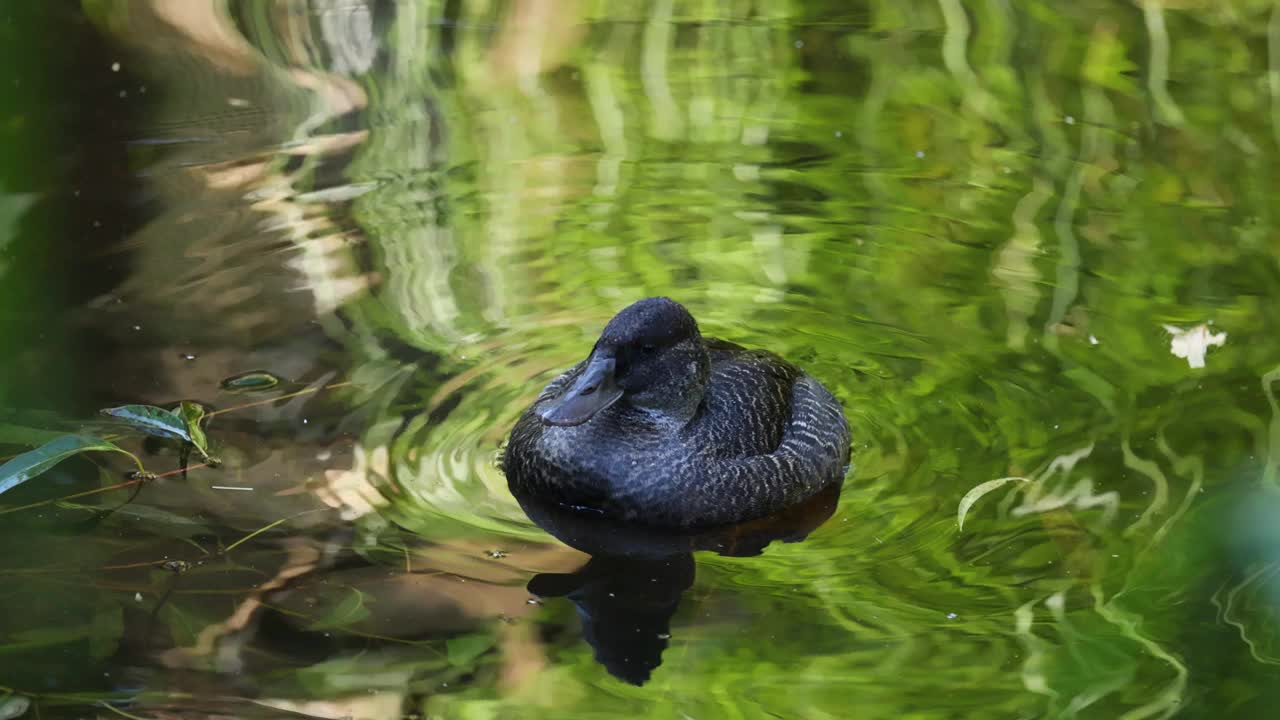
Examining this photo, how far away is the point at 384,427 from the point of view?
587 cm

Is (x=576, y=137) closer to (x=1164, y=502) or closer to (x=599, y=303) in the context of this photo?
(x=599, y=303)

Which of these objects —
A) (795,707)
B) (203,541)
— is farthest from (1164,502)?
(203,541)

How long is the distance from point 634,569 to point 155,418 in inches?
71.9

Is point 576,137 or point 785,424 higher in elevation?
point 576,137

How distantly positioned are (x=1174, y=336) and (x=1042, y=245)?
1.07 metres

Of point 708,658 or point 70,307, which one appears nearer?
point 708,658

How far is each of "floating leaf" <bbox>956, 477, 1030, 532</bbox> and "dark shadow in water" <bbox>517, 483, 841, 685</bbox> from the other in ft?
1.60

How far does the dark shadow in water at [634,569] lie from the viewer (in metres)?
4.70

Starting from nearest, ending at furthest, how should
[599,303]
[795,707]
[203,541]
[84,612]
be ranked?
[795,707], [84,612], [203,541], [599,303]

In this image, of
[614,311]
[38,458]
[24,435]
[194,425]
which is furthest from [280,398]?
[614,311]

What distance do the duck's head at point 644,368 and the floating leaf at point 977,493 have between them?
104 centimetres

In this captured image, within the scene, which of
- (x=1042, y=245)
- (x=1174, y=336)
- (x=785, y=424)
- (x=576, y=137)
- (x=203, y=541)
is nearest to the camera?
(x=203, y=541)

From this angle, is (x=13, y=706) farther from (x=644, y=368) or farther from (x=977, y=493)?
(x=977, y=493)

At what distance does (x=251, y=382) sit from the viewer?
616cm
